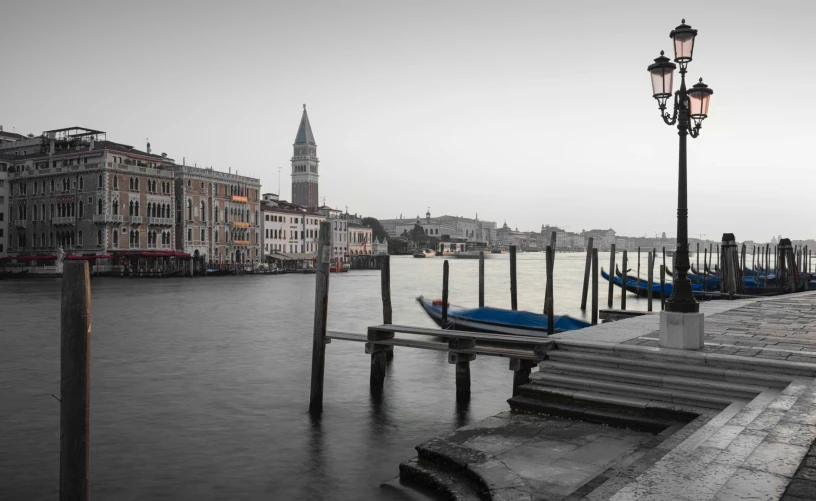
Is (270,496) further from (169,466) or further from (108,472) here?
(108,472)

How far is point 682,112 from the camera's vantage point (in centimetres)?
709

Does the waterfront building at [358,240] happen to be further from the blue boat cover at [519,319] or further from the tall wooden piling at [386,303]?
the blue boat cover at [519,319]

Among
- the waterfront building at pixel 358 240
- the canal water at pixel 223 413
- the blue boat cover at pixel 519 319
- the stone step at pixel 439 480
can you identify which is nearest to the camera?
the stone step at pixel 439 480

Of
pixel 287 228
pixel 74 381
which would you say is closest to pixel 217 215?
pixel 287 228

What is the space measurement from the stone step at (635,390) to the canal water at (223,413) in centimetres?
198

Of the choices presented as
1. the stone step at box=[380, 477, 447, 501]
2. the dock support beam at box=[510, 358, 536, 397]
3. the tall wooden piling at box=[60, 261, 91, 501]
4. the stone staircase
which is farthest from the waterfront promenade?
the tall wooden piling at box=[60, 261, 91, 501]

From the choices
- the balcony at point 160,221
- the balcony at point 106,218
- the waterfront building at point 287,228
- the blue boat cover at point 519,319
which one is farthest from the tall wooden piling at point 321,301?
the waterfront building at point 287,228

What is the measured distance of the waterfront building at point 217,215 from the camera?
57.3 m

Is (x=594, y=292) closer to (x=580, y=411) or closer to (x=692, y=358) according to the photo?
(x=692, y=358)

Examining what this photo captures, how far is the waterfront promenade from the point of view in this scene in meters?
3.55

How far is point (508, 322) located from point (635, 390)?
7.66 metres

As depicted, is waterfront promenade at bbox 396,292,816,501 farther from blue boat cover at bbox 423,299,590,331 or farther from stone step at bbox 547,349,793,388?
blue boat cover at bbox 423,299,590,331

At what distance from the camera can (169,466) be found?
24.3 ft

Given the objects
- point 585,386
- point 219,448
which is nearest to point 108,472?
point 219,448
